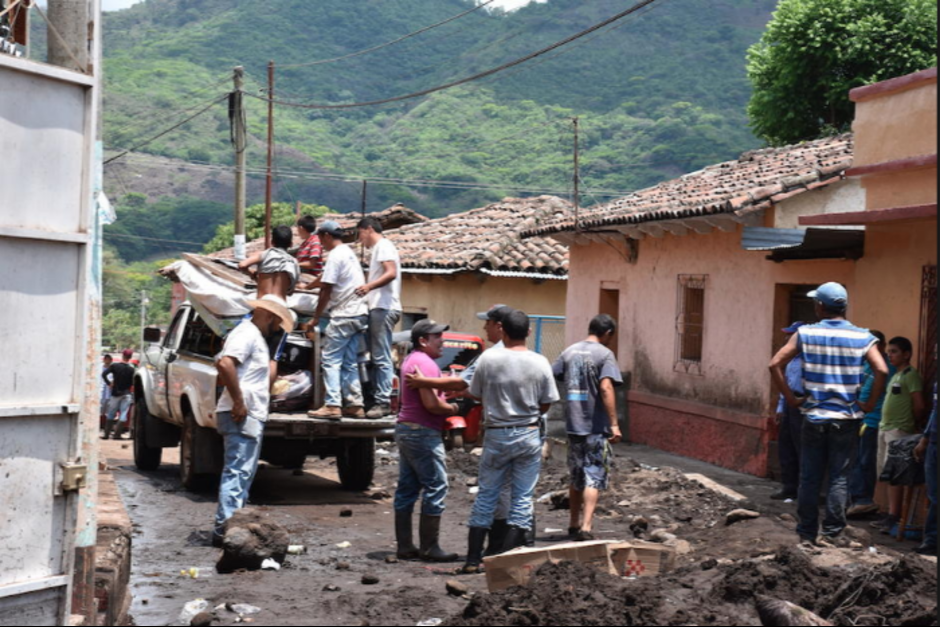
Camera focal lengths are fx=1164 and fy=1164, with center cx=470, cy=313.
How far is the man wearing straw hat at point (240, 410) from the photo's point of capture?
29.0ft

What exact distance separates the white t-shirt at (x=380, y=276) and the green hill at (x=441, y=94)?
4915 centimetres

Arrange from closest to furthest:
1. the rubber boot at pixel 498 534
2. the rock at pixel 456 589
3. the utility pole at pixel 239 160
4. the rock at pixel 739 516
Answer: the rock at pixel 456 589
the rubber boot at pixel 498 534
the rock at pixel 739 516
the utility pole at pixel 239 160

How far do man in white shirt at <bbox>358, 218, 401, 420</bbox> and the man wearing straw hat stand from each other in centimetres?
206

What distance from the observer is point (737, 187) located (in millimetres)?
16203

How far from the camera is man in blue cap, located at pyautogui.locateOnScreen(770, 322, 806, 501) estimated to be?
11.1 m

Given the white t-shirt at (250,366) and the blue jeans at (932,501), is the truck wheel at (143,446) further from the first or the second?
the blue jeans at (932,501)

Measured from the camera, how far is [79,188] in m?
5.37

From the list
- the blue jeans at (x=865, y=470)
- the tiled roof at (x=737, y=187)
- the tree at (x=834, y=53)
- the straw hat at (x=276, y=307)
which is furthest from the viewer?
the tree at (x=834, y=53)


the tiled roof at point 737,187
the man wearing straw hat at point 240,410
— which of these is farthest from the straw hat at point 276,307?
the tiled roof at point 737,187

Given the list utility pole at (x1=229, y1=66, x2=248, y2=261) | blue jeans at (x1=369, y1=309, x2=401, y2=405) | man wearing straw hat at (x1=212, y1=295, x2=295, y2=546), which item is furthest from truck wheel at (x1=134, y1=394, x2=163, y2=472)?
utility pole at (x1=229, y1=66, x2=248, y2=261)

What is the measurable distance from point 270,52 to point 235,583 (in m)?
97.3

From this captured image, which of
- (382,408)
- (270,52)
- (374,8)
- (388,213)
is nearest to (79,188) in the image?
(382,408)

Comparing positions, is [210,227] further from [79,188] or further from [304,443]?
[79,188]

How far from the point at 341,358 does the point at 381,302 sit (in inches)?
26.2
